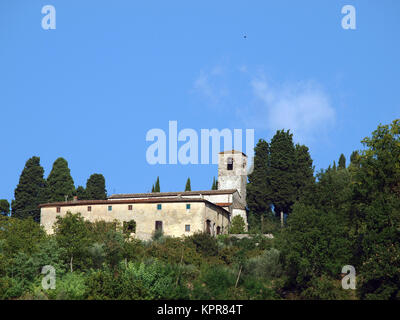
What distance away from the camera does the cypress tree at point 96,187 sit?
205 feet

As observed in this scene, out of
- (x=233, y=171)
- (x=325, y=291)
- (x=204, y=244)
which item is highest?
(x=233, y=171)

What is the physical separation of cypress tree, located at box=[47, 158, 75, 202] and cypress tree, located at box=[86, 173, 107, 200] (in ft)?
6.26

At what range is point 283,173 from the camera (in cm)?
5266

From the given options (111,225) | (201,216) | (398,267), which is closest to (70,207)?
(111,225)

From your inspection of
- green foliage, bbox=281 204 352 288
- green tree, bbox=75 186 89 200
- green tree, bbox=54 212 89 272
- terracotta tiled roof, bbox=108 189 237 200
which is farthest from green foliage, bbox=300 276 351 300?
green tree, bbox=75 186 89 200

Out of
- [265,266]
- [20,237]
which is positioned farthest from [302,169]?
[20,237]

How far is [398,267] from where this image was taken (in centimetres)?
2619

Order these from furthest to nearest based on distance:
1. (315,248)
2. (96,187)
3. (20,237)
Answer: (96,187), (20,237), (315,248)

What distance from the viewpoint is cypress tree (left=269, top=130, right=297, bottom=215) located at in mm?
51875

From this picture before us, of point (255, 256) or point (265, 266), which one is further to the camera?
point (255, 256)

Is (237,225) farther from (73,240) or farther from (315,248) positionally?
(73,240)

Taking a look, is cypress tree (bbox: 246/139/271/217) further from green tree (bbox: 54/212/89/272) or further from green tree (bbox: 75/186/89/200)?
green tree (bbox: 54/212/89/272)

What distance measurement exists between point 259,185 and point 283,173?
10.5 feet

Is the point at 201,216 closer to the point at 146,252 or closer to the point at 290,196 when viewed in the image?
the point at 146,252
